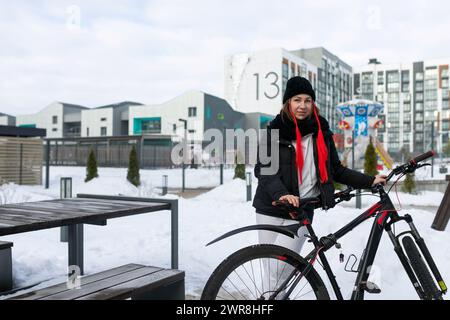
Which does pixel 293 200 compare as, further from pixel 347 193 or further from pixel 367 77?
pixel 367 77

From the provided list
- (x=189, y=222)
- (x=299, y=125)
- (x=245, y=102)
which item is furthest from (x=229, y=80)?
(x=299, y=125)

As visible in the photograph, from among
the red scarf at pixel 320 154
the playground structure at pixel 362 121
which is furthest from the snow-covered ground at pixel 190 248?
the playground structure at pixel 362 121

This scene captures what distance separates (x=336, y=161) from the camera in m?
3.29

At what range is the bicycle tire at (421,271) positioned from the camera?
2535 mm

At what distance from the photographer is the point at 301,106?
3.09 m

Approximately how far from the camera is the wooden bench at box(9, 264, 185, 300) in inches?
97.3

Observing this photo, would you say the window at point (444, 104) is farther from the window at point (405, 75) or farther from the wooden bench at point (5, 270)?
the wooden bench at point (5, 270)

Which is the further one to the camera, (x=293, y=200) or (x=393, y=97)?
(x=393, y=97)

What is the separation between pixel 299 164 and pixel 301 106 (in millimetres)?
419

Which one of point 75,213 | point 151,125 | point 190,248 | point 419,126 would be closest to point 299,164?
point 75,213

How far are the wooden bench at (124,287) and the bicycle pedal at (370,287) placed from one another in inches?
46.2

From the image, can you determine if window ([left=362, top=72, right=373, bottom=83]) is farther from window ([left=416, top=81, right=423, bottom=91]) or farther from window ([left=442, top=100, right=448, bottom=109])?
window ([left=442, top=100, right=448, bottom=109])

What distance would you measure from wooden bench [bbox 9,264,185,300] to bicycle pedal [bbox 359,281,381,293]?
3.85ft

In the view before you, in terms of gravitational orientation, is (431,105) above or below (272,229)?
above
